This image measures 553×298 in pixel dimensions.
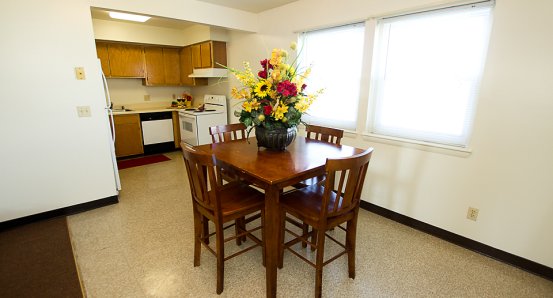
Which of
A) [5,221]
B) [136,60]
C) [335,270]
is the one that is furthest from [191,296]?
[136,60]

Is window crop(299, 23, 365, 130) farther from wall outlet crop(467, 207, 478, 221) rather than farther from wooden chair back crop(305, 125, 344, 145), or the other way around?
wall outlet crop(467, 207, 478, 221)

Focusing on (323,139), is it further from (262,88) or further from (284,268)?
(284,268)

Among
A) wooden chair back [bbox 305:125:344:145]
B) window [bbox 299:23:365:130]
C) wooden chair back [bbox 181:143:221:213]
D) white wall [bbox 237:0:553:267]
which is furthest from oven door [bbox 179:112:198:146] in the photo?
white wall [bbox 237:0:553:267]

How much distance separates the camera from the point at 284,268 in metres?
1.97

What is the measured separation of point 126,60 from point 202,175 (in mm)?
4288

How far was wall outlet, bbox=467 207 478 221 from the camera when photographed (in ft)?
7.02

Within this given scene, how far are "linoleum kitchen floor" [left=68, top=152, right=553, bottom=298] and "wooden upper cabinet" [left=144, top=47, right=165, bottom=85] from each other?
10.5 feet

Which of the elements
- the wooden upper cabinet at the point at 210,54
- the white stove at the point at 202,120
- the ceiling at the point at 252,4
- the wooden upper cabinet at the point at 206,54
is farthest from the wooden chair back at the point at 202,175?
the wooden upper cabinet at the point at 206,54

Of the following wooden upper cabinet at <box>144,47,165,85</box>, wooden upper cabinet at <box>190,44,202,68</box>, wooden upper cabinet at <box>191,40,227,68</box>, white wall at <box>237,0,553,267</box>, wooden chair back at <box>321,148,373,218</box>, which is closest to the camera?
wooden chair back at <box>321,148,373,218</box>

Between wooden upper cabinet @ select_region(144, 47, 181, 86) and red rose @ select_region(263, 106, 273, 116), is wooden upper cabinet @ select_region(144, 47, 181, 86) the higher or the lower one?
the higher one

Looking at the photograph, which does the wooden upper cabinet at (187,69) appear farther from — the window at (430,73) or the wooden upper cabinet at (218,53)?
the window at (430,73)

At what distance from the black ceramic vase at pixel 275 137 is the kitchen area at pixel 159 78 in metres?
2.69

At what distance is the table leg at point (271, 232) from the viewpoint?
1.51 m

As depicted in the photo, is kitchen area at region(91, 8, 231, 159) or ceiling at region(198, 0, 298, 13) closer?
ceiling at region(198, 0, 298, 13)
